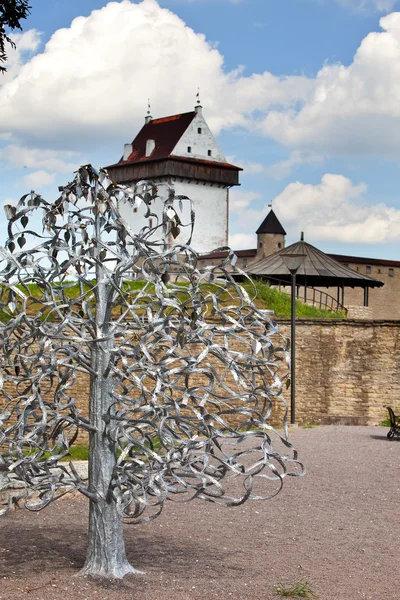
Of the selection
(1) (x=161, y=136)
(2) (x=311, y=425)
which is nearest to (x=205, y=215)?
(1) (x=161, y=136)

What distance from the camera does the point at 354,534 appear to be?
7.63m

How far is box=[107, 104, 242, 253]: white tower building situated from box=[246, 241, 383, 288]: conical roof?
55.5ft

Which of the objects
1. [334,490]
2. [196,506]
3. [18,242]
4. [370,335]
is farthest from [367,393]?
[18,242]

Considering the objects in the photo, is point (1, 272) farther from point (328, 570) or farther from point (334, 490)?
point (334, 490)

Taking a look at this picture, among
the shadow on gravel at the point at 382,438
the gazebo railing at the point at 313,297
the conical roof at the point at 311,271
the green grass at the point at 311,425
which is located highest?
the conical roof at the point at 311,271

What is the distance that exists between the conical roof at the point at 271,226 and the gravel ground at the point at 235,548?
146 feet

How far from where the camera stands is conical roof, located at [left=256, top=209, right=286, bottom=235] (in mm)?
54312

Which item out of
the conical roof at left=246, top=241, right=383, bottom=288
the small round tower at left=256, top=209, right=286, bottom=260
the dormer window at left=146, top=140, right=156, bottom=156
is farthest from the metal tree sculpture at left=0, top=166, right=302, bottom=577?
the small round tower at left=256, top=209, right=286, bottom=260

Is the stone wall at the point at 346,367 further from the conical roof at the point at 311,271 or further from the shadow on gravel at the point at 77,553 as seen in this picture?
the shadow on gravel at the point at 77,553

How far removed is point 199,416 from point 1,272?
5.63 ft

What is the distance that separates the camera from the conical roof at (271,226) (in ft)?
178

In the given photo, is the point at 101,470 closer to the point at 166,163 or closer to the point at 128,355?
the point at 128,355

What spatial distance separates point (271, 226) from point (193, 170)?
30.1ft

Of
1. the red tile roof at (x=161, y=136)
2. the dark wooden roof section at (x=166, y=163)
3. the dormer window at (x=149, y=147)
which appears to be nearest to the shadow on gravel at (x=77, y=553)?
the dark wooden roof section at (x=166, y=163)
